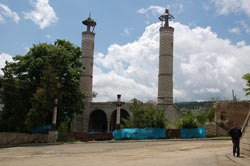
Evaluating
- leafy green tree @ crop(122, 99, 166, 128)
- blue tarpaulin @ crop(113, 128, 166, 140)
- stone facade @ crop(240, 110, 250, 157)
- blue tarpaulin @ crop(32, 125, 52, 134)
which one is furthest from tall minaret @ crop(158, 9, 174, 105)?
stone facade @ crop(240, 110, 250, 157)

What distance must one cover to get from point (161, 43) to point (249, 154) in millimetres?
25387

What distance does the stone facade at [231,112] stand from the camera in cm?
2539

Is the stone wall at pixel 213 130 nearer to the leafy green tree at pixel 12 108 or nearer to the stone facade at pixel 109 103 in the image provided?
the stone facade at pixel 109 103

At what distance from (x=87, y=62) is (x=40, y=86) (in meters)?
11.4

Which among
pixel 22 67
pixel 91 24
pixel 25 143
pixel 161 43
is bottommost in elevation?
pixel 25 143

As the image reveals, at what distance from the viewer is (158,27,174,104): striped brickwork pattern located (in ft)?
105

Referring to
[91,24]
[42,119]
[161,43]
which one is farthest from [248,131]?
[91,24]

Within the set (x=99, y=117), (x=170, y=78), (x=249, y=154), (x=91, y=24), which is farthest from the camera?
(x=99, y=117)

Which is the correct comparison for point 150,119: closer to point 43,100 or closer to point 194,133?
point 194,133

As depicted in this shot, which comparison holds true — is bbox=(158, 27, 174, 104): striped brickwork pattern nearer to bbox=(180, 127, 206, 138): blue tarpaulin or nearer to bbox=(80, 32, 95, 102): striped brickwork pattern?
bbox=(180, 127, 206, 138): blue tarpaulin

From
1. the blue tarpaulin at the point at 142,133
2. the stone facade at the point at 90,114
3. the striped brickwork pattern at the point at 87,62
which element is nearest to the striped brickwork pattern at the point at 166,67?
the stone facade at the point at 90,114

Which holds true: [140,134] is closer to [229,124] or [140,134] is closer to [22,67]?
[229,124]

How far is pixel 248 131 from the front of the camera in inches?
342

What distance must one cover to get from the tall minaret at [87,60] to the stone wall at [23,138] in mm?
12259
